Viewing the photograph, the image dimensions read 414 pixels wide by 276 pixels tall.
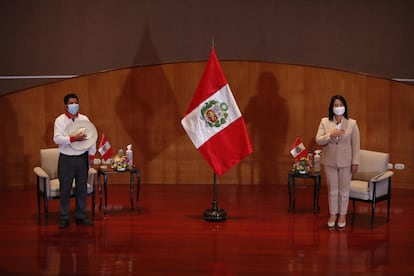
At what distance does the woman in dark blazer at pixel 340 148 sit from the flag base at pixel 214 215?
4.16 feet

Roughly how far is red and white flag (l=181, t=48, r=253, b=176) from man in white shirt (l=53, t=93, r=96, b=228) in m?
1.24

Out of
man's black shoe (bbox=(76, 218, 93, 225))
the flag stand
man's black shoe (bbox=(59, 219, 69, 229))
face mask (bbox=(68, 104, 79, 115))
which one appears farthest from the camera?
the flag stand

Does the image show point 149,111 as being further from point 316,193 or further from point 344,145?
point 344,145

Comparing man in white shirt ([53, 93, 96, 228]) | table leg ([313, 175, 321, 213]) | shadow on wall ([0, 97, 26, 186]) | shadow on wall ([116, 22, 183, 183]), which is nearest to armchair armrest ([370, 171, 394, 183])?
table leg ([313, 175, 321, 213])

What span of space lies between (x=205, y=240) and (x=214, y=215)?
769mm

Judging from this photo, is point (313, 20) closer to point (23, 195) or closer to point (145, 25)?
point (145, 25)

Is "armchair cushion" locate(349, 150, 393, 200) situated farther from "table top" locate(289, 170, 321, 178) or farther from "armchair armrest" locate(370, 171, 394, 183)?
"table top" locate(289, 170, 321, 178)

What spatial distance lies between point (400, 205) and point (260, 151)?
2.20m

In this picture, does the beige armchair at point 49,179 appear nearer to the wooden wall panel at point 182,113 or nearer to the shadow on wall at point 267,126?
the wooden wall panel at point 182,113

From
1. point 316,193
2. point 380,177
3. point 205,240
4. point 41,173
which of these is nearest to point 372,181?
point 380,177

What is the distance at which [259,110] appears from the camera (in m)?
9.62

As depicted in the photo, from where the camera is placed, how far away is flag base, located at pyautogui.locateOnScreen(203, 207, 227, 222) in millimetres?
7566

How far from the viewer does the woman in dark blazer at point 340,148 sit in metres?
7.02

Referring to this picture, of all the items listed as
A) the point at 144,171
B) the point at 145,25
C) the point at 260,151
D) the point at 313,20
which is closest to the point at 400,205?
the point at 260,151
